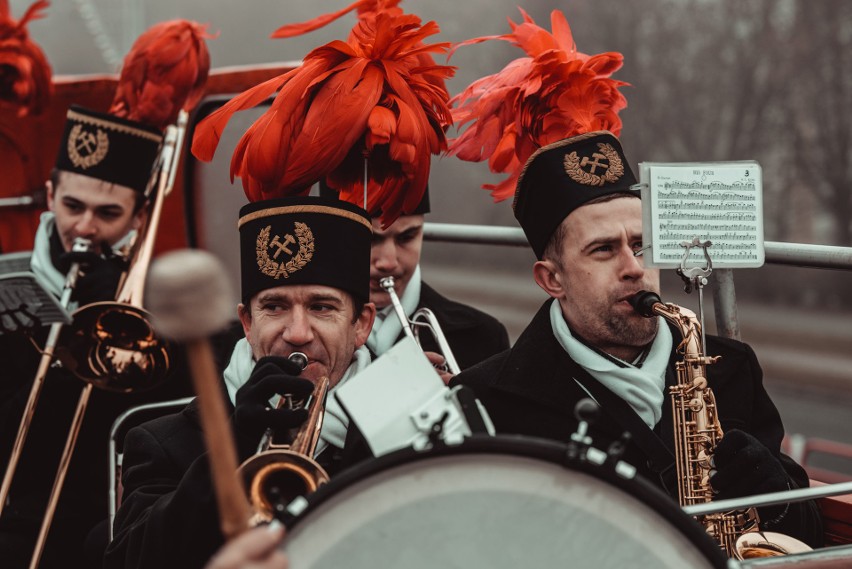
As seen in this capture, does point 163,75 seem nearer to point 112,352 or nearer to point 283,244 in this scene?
point 112,352

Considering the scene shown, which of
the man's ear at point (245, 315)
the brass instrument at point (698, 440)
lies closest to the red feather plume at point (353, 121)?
the man's ear at point (245, 315)

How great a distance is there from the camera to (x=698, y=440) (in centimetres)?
277

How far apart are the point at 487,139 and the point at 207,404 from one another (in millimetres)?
2245

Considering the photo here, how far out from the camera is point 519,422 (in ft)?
9.39

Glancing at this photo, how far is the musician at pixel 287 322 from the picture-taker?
2.64m

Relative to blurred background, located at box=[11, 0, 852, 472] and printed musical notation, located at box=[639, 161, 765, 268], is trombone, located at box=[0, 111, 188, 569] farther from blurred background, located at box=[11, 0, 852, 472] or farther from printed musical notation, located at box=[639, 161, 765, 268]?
blurred background, located at box=[11, 0, 852, 472]

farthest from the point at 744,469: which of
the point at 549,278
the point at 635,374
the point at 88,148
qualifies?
the point at 88,148

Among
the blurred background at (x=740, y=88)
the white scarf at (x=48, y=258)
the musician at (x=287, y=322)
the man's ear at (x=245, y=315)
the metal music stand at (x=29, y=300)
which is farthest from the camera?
the blurred background at (x=740, y=88)

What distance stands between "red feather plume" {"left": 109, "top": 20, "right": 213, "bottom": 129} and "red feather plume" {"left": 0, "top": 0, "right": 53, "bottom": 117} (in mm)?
840

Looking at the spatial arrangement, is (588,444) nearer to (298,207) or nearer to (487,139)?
(298,207)

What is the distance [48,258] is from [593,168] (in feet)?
7.59

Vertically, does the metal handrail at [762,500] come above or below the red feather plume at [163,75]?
below

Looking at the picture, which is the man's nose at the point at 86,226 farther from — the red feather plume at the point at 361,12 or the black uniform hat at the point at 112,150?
the red feather plume at the point at 361,12

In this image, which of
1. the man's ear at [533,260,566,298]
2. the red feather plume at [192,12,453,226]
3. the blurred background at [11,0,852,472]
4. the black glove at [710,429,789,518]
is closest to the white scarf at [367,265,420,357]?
the red feather plume at [192,12,453,226]
